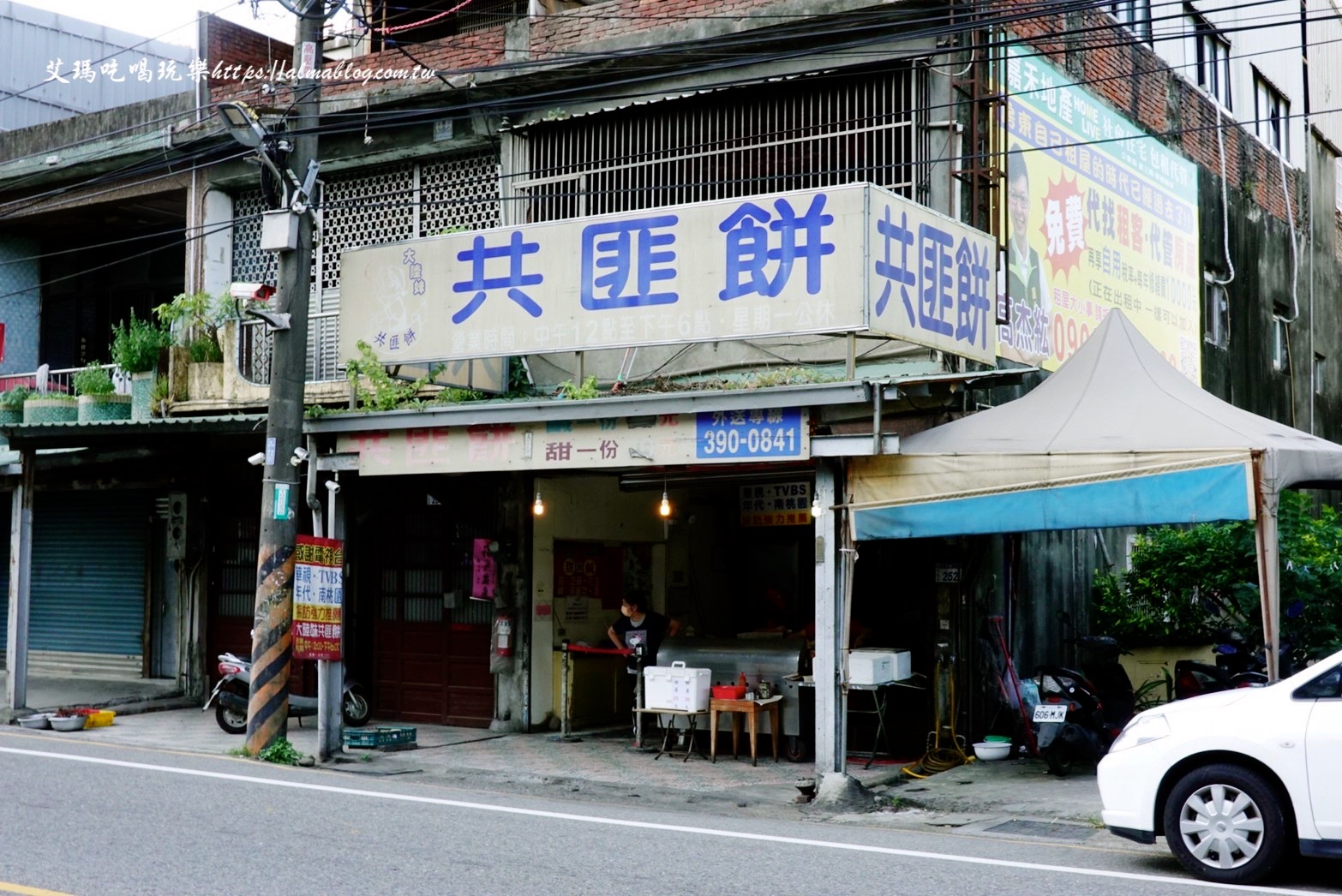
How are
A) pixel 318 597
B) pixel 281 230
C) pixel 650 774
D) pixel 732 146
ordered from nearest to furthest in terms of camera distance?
pixel 650 774, pixel 281 230, pixel 318 597, pixel 732 146

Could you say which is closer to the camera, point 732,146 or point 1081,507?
point 1081,507

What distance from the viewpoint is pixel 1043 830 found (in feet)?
33.6

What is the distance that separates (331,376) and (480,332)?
4.48 meters

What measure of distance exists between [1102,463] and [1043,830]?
2754mm

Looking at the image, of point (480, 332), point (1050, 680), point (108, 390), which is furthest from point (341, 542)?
point (1050, 680)

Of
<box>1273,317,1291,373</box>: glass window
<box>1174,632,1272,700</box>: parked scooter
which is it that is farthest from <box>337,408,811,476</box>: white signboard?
<box>1273,317,1291,373</box>: glass window

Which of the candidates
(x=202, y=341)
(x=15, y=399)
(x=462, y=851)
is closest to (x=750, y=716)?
(x=462, y=851)

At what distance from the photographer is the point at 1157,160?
18.3 metres

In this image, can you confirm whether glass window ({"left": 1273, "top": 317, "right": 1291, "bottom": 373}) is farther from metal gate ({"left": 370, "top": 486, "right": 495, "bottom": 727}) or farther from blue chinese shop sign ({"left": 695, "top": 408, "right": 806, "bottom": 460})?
blue chinese shop sign ({"left": 695, "top": 408, "right": 806, "bottom": 460})

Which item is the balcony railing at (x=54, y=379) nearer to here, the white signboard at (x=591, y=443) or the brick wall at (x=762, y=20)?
the brick wall at (x=762, y=20)

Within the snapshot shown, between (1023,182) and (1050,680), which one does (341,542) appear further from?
(1023,182)

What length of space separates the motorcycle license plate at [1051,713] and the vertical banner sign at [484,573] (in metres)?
6.48

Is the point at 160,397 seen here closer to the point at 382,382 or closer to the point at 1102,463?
the point at 382,382

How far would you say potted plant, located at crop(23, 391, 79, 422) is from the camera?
18312 millimetres
